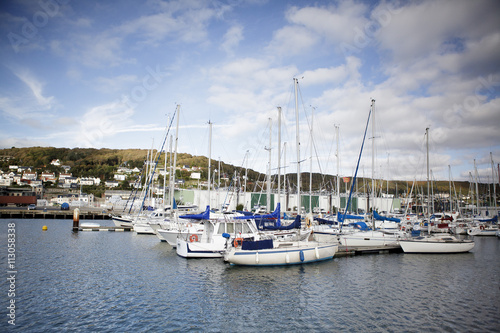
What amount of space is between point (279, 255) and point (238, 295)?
20.5 ft

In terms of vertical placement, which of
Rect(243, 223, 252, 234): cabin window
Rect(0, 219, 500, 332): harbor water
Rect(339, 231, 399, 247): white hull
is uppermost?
Rect(243, 223, 252, 234): cabin window

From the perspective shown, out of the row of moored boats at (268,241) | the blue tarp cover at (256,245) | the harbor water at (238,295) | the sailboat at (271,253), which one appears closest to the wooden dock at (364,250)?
the row of moored boats at (268,241)

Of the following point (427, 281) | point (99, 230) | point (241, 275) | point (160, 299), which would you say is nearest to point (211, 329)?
point (160, 299)

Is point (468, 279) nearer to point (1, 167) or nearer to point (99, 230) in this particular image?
point (99, 230)

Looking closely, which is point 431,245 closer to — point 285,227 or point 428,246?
point 428,246

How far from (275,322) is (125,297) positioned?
7261 millimetres

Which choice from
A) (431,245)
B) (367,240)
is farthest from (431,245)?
(367,240)

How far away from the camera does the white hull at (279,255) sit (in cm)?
→ 1953

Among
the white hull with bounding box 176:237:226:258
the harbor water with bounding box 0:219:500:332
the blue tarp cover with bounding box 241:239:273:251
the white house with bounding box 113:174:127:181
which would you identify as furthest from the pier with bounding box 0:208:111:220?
the white house with bounding box 113:174:127:181

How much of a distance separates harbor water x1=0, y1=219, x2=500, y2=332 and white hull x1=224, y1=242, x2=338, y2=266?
0.52 meters

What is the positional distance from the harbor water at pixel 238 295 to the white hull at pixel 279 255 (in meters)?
0.52

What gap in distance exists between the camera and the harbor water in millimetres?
10977

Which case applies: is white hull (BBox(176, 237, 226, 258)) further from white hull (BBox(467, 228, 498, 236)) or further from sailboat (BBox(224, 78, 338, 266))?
white hull (BBox(467, 228, 498, 236))

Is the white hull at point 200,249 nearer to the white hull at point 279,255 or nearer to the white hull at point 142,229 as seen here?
the white hull at point 279,255
